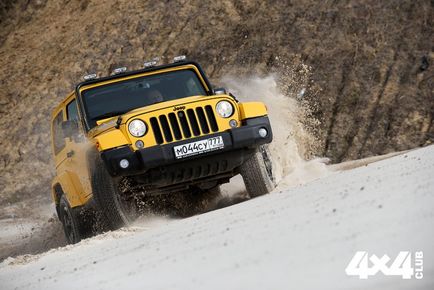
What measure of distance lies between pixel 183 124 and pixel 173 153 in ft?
1.16

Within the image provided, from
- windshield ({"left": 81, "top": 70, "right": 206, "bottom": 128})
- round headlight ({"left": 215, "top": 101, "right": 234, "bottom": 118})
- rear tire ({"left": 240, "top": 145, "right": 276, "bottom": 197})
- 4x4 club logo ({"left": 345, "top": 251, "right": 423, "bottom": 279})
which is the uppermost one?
windshield ({"left": 81, "top": 70, "right": 206, "bottom": 128})

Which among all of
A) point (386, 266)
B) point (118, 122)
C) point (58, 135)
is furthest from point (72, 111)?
point (386, 266)

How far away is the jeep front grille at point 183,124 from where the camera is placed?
27.2ft

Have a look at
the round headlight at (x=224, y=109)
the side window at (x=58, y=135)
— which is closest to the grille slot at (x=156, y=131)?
the round headlight at (x=224, y=109)

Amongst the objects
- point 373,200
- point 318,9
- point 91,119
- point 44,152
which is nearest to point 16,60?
point 44,152

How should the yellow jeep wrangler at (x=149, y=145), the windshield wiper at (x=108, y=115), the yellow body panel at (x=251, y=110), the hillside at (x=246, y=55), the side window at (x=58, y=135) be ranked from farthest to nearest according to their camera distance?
the hillside at (x=246, y=55)
the side window at (x=58, y=135)
the windshield wiper at (x=108, y=115)
the yellow body panel at (x=251, y=110)
the yellow jeep wrangler at (x=149, y=145)

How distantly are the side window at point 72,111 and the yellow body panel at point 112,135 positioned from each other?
0.07m

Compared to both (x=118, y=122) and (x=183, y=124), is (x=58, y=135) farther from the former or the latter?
(x=183, y=124)

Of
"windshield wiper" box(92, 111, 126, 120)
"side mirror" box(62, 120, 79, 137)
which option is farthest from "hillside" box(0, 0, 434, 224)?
"side mirror" box(62, 120, 79, 137)

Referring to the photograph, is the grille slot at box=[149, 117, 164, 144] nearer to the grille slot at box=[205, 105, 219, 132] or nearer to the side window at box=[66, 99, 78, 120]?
the grille slot at box=[205, 105, 219, 132]

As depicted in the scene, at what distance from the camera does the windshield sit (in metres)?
9.09

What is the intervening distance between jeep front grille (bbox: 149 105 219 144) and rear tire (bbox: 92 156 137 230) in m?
0.63

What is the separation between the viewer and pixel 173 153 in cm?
818

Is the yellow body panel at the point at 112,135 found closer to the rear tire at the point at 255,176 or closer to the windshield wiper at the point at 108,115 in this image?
the windshield wiper at the point at 108,115
